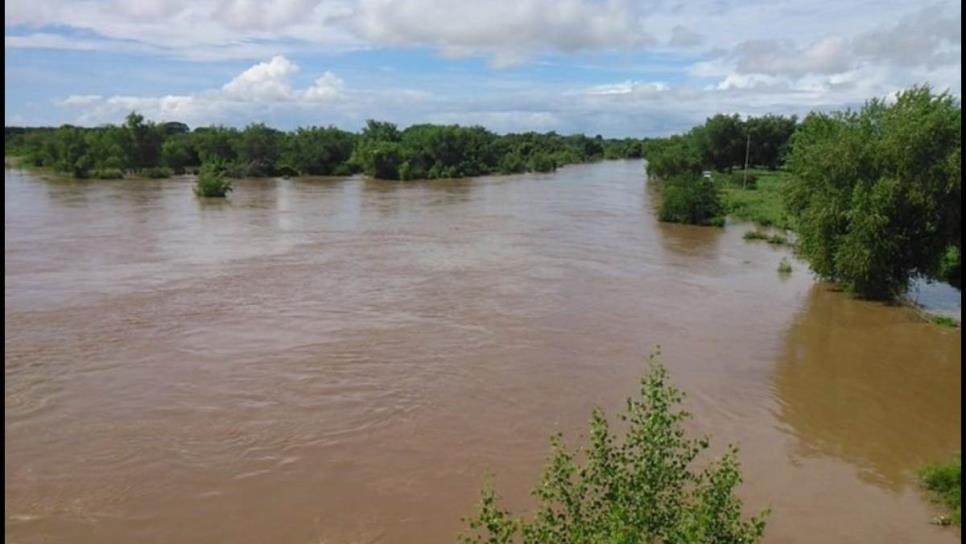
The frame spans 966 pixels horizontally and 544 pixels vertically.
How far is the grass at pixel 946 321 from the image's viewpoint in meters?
19.6

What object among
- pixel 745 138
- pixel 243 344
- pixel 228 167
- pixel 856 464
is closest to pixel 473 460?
pixel 856 464

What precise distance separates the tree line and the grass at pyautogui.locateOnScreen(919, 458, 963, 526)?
54638 mm

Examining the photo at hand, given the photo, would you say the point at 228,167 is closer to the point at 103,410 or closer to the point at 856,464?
the point at 103,410

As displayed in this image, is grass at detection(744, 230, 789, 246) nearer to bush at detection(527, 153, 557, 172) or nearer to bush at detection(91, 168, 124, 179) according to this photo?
bush at detection(91, 168, 124, 179)

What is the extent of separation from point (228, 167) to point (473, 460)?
55.0 meters

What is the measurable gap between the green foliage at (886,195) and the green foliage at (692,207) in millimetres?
Result: 15519

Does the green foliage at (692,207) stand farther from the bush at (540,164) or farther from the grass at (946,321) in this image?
the bush at (540,164)

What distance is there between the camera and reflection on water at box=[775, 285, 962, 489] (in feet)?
40.7

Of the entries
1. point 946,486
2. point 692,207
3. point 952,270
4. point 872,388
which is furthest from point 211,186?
point 946,486

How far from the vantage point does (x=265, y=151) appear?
218 ft

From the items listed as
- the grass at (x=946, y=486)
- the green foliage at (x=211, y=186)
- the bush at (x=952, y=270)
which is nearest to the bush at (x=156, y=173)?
the green foliage at (x=211, y=186)

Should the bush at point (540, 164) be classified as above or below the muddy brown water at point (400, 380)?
above

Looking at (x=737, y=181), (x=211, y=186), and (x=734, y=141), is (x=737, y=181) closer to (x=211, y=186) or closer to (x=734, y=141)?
(x=734, y=141)

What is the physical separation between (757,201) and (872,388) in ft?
109
